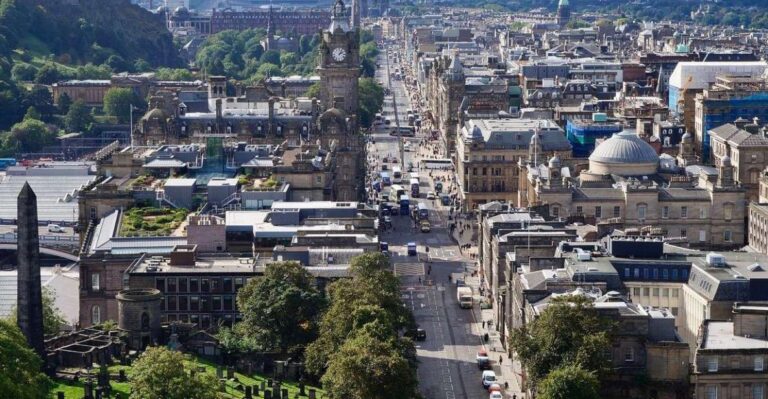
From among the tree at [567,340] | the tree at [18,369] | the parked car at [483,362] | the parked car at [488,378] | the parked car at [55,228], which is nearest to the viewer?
the tree at [18,369]

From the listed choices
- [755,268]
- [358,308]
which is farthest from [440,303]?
[755,268]

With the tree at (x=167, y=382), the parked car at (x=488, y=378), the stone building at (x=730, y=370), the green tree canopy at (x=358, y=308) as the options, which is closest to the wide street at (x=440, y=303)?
the parked car at (x=488, y=378)

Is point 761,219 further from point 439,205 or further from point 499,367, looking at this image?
point 439,205

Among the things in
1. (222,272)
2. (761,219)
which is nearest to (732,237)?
(761,219)

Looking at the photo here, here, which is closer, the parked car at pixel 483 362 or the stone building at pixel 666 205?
the parked car at pixel 483 362

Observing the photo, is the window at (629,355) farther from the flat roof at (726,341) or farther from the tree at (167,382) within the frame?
the tree at (167,382)

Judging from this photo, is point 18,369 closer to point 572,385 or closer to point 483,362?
point 572,385

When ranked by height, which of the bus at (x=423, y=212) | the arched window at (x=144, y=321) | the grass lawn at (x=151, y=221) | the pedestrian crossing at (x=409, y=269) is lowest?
the pedestrian crossing at (x=409, y=269)

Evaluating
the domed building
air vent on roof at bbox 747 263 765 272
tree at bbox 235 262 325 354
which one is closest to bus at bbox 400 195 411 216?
the domed building
